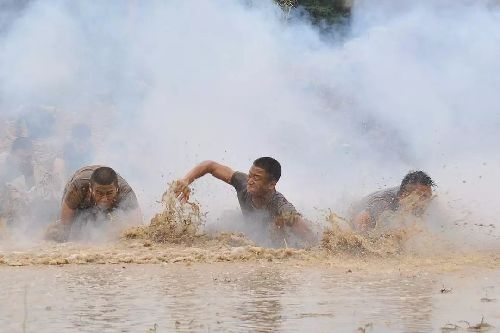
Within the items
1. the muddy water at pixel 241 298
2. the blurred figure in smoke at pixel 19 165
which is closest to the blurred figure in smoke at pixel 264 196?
the muddy water at pixel 241 298

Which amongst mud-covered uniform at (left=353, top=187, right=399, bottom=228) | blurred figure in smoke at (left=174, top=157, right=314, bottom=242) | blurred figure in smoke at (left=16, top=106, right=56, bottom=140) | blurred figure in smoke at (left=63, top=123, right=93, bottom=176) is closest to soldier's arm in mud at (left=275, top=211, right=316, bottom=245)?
blurred figure in smoke at (left=174, top=157, right=314, bottom=242)

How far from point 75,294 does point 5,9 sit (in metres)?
12.7

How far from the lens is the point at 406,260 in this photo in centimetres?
804

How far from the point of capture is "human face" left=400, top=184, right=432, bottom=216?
379 inches

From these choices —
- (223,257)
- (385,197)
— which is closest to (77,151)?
(385,197)

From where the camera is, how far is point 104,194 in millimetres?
9547

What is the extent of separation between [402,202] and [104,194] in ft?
9.04

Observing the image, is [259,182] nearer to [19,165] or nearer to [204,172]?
[204,172]

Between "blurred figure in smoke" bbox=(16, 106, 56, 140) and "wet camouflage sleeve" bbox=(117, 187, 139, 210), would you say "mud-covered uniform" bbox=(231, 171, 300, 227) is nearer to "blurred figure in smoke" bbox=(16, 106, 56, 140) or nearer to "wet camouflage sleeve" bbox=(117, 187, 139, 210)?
"wet camouflage sleeve" bbox=(117, 187, 139, 210)

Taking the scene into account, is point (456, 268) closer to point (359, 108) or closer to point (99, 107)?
point (359, 108)

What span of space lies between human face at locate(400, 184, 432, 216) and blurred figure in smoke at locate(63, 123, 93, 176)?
6034 mm

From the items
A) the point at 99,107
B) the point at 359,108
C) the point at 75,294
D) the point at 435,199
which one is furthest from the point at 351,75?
the point at 75,294

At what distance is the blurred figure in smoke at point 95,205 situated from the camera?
31.1 feet

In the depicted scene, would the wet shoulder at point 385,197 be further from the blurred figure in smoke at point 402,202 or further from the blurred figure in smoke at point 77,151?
the blurred figure in smoke at point 77,151
